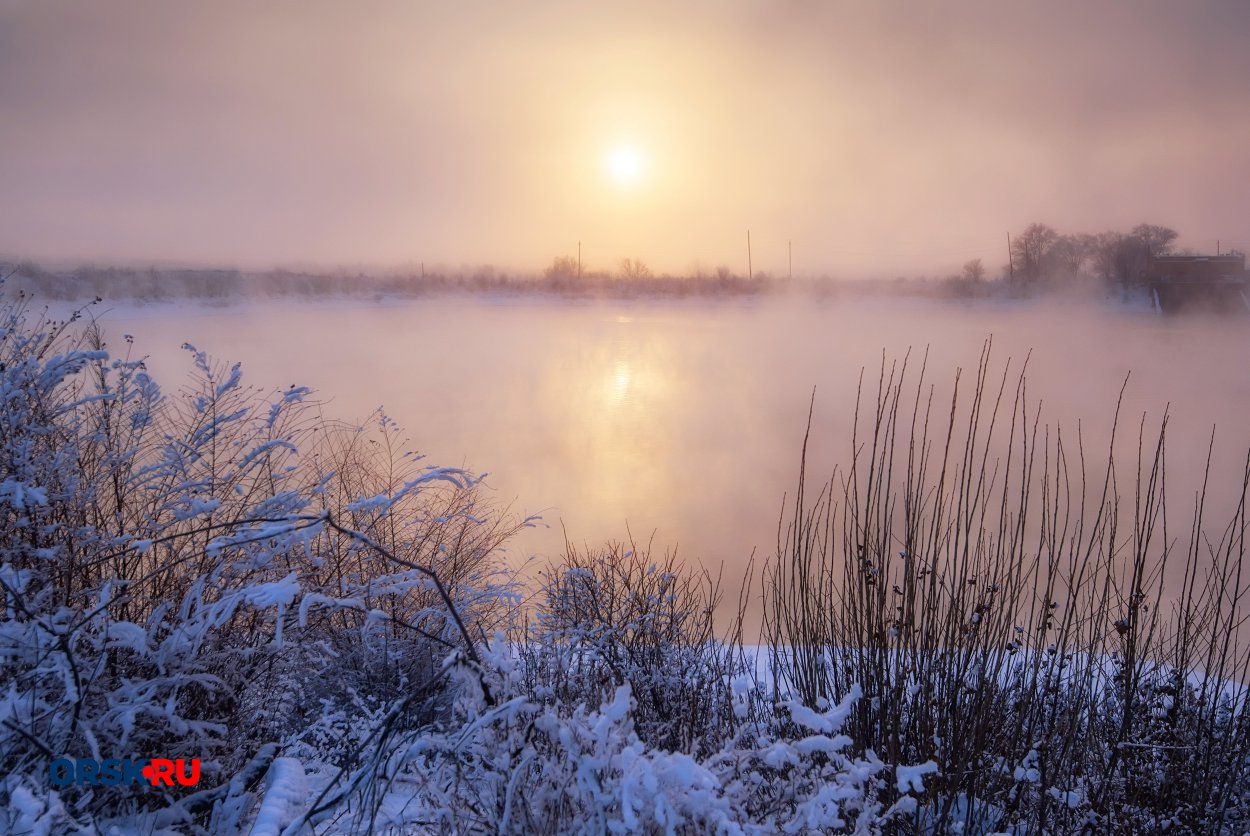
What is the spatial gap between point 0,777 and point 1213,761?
5.58 metres

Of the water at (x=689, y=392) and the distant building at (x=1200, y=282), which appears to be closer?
the distant building at (x=1200, y=282)

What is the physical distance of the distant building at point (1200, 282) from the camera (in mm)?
14992

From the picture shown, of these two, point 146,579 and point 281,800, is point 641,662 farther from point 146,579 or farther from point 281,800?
point 146,579

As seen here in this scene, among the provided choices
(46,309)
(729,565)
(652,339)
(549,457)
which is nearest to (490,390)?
(549,457)

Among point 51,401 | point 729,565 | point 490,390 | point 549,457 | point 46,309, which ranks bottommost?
point 729,565

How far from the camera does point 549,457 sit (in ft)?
129

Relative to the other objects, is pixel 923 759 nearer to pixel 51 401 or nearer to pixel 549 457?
pixel 51 401

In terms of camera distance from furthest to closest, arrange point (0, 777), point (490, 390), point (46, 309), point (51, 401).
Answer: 1. point (490, 390)
2. point (46, 309)
3. point (51, 401)
4. point (0, 777)

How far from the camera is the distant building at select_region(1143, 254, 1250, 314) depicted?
1499cm

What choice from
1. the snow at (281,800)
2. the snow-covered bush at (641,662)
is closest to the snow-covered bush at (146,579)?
the snow at (281,800)

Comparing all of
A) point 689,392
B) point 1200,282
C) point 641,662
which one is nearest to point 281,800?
point 641,662

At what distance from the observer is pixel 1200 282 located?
51.2ft

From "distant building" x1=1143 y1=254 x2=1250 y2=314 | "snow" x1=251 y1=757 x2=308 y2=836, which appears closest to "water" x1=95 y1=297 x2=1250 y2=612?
"distant building" x1=1143 y1=254 x2=1250 y2=314

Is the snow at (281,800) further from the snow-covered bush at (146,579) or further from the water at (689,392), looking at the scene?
the water at (689,392)
